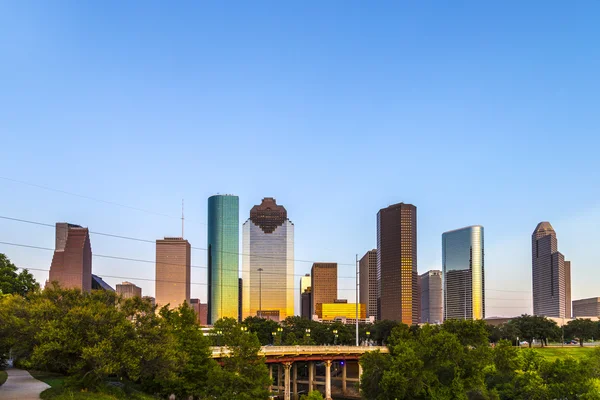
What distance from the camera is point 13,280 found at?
3078 inches

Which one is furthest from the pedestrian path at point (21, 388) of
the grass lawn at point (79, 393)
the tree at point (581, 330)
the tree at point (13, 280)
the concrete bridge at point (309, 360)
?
the tree at point (581, 330)

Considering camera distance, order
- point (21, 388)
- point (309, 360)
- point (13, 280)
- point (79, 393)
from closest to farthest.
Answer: point (79, 393) < point (21, 388) < point (13, 280) < point (309, 360)

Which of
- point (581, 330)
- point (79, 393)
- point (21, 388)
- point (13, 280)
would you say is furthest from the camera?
point (581, 330)

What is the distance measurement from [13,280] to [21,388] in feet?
95.1

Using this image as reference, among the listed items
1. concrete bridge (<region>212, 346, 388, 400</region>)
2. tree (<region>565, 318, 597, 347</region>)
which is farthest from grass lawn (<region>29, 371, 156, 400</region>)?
tree (<region>565, 318, 597, 347</region>)

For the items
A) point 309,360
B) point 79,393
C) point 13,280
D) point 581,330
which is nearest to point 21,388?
point 79,393

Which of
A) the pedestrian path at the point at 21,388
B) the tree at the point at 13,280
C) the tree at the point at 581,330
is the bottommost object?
the tree at the point at 581,330

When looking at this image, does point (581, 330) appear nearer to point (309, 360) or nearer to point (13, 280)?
point (309, 360)

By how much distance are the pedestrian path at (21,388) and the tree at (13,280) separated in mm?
14930

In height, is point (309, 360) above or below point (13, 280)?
below

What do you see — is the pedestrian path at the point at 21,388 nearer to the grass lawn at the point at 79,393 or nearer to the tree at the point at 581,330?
the grass lawn at the point at 79,393

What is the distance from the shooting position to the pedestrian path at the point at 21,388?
4884cm

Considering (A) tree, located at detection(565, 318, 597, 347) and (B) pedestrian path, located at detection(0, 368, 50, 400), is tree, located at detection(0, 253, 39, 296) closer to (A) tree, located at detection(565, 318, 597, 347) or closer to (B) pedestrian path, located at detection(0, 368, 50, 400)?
(B) pedestrian path, located at detection(0, 368, 50, 400)

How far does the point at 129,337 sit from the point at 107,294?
23.9 feet
